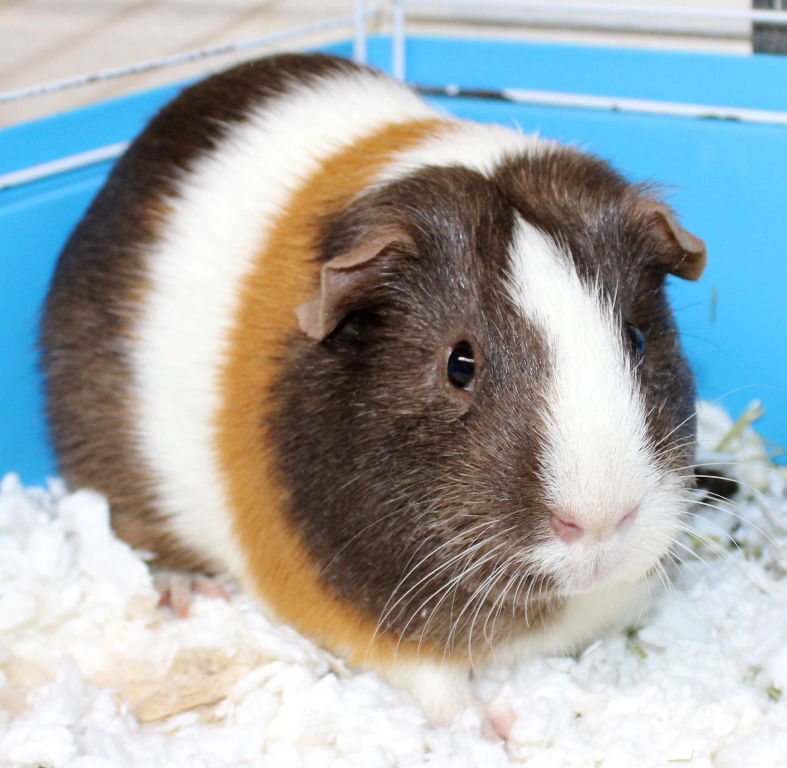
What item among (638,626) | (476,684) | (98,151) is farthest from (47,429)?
(638,626)

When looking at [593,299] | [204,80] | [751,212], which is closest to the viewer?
[593,299]

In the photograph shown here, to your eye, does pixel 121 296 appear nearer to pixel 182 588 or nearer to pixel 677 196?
pixel 182 588

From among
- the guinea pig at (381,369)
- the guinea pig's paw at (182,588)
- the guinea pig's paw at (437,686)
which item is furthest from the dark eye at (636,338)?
the guinea pig's paw at (182,588)

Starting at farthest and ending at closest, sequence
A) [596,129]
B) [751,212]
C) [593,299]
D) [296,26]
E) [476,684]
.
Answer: [296,26]
[596,129]
[751,212]
[476,684]
[593,299]

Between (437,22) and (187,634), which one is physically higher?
(437,22)

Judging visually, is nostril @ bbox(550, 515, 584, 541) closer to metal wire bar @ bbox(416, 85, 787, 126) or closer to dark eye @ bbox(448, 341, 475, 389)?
dark eye @ bbox(448, 341, 475, 389)

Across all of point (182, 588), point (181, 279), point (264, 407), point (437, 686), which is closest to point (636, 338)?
point (264, 407)

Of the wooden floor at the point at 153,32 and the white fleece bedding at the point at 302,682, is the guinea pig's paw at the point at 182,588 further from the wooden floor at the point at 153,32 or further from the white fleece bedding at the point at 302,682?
the wooden floor at the point at 153,32

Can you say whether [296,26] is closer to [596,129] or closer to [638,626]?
[596,129]
